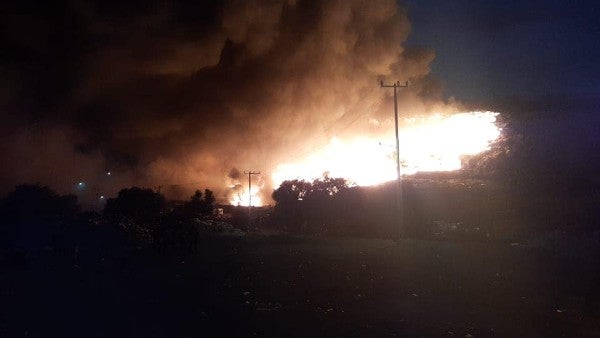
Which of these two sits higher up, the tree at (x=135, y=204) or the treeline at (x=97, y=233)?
the tree at (x=135, y=204)

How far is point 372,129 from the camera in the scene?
58062 mm

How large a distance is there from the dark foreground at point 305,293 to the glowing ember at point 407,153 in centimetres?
2770

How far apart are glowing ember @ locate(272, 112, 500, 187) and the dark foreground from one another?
27.7 metres

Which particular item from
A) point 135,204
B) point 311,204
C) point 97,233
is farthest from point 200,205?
point 97,233

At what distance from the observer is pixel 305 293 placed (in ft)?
51.1

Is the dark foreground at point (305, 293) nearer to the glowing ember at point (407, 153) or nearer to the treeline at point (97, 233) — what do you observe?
the treeline at point (97, 233)

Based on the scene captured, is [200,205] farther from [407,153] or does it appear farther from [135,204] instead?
[407,153]

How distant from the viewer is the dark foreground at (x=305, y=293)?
37.3 ft

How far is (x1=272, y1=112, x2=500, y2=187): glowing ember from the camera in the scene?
5372cm

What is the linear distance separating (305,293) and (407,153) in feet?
139

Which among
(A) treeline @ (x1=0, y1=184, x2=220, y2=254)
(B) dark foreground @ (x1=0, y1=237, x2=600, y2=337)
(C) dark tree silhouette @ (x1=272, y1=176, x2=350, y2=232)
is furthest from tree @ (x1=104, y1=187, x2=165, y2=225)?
(B) dark foreground @ (x1=0, y1=237, x2=600, y2=337)

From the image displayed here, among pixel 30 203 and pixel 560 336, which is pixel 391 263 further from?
pixel 30 203

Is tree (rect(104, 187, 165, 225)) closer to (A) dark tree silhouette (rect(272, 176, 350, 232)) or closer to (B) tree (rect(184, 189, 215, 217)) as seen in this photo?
(B) tree (rect(184, 189, 215, 217))

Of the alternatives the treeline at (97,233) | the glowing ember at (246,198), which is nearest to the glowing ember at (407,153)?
the glowing ember at (246,198)
